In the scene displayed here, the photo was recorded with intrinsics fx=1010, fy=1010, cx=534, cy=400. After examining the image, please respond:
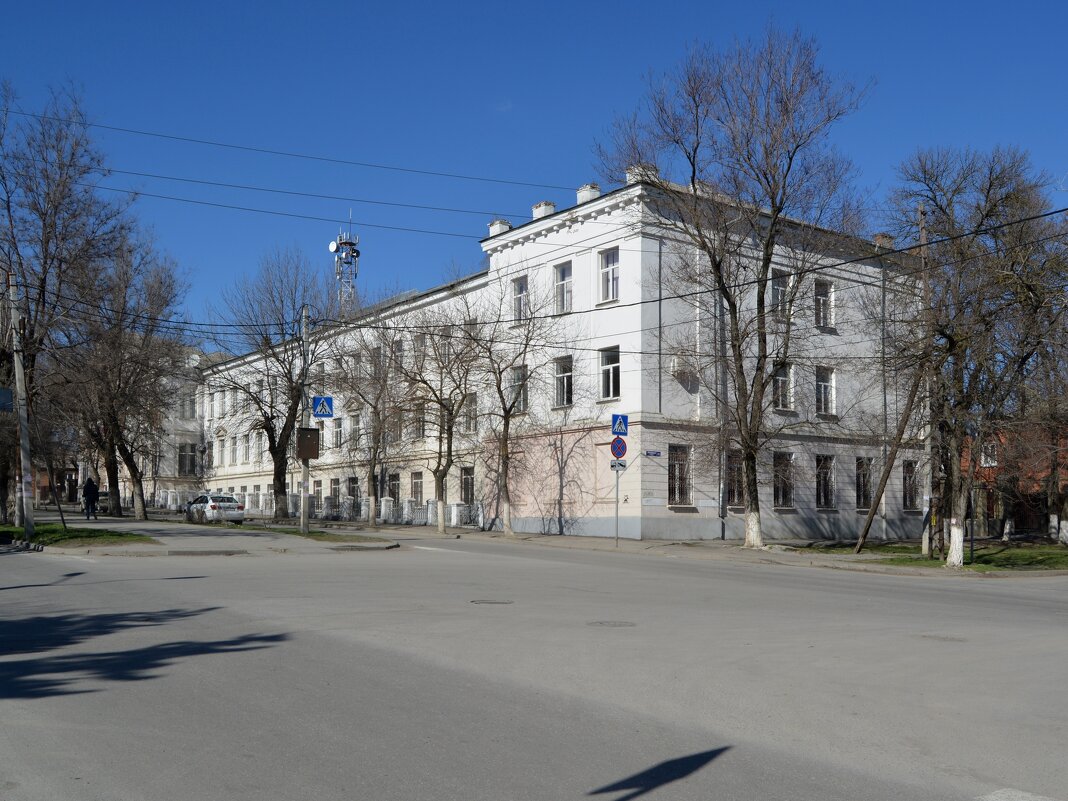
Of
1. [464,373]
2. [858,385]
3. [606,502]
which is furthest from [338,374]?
[858,385]

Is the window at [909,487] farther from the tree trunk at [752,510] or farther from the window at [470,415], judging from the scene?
the window at [470,415]

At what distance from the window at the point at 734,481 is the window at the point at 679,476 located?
1.81 meters

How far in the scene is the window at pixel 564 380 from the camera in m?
39.8

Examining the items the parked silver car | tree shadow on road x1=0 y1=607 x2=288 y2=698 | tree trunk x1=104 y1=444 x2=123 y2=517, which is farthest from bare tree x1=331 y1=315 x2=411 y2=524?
tree shadow on road x1=0 y1=607 x2=288 y2=698

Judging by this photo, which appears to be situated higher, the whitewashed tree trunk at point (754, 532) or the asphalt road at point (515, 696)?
the asphalt road at point (515, 696)

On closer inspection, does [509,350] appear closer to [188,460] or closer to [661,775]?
[661,775]

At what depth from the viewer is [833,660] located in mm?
10312

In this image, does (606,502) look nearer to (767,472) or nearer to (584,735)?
(767,472)

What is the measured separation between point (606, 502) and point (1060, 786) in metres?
31.1

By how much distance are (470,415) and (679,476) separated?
8944 mm

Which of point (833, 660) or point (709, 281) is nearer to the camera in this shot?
point (833, 660)

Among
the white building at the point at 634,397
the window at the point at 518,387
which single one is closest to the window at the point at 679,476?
the white building at the point at 634,397

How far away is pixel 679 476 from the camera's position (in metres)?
37.3

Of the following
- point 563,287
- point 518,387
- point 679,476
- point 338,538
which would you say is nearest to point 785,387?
point 679,476
